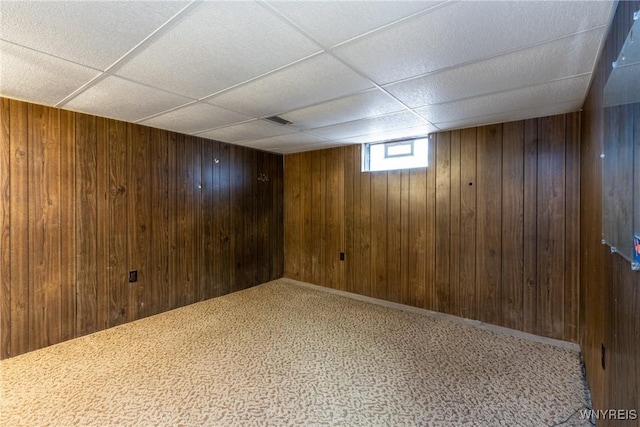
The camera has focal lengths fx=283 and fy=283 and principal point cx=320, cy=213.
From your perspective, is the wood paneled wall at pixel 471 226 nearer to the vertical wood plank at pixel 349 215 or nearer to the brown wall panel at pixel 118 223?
the vertical wood plank at pixel 349 215

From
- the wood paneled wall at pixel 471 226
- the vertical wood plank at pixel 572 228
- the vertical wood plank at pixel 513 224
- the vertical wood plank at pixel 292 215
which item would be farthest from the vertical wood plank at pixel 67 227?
the vertical wood plank at pixel 572 228

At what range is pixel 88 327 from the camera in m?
2.71

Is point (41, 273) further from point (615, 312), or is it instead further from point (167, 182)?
point (615, 312)

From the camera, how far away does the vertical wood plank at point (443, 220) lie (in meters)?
3.19

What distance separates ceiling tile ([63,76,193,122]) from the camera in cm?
206

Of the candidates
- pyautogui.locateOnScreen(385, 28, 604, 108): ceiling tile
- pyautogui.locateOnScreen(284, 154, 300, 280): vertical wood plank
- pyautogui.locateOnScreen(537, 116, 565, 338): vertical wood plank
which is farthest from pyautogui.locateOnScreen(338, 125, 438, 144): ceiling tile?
pyautogui.locateOnScreen(284, 154, 300, 280): vertical wood plank

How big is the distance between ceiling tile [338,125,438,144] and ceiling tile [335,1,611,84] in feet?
4.72

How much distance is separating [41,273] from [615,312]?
3894 millimetres

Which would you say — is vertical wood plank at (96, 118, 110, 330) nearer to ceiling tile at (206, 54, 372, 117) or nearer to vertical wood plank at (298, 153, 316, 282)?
ceiling tile at (206, 54, 372, 117)

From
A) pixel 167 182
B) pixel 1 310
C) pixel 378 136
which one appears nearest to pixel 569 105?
pixel 378 136

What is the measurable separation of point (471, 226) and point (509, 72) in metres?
1.67

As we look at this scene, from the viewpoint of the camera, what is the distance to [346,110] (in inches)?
100

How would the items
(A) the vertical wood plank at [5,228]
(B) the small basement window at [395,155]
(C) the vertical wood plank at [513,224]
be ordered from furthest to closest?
(B) the small basement window at [395,155], (C) the vertical wood plank at [513,224], (A) the vertical wood plank at [5,228]

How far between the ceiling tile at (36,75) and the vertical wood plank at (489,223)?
338cm
